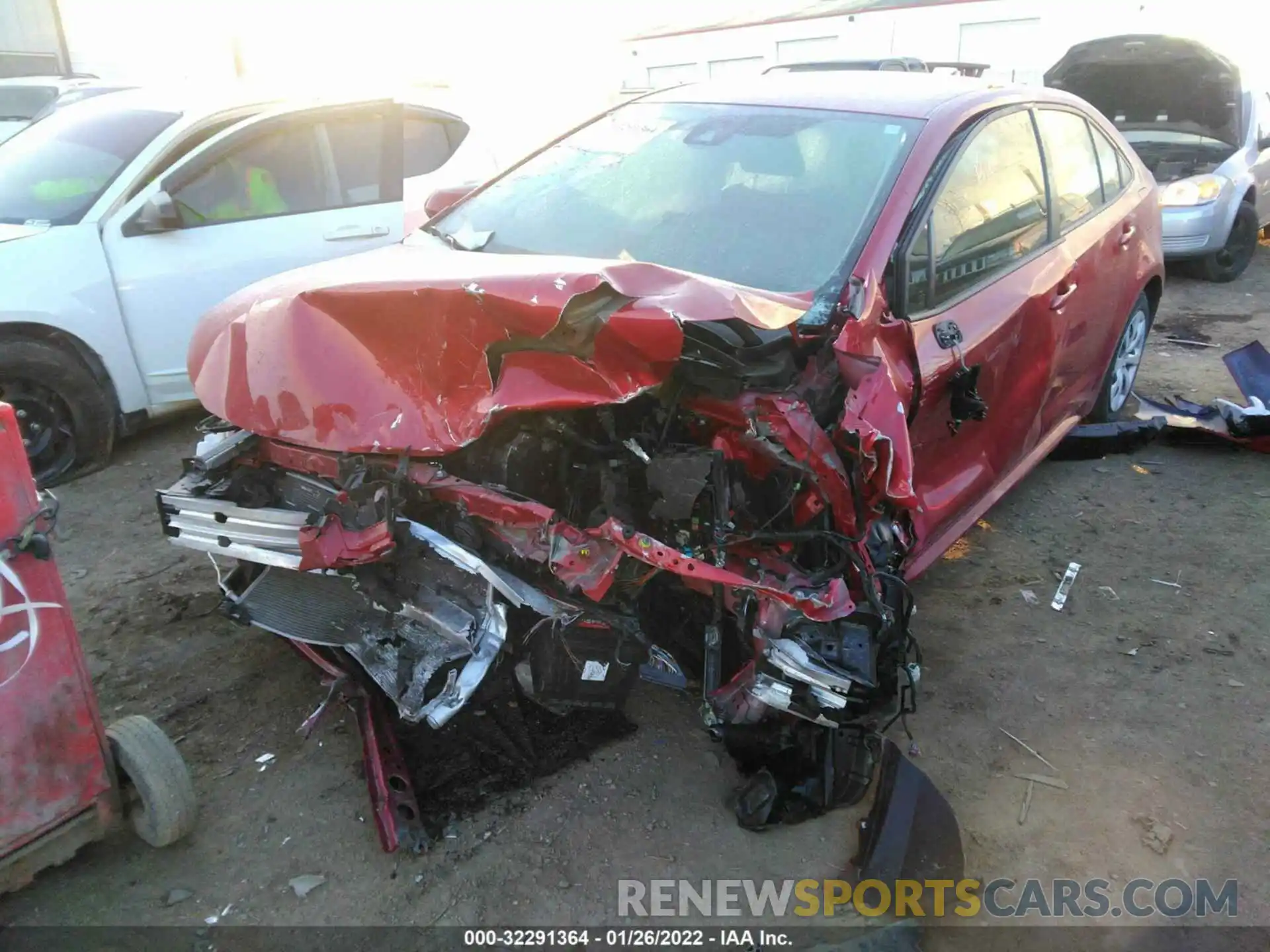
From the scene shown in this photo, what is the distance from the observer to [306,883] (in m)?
2.42

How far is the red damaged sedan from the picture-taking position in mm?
2449

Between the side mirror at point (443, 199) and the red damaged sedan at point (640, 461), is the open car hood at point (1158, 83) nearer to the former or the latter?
the red damaged sedan at point (640, 461)

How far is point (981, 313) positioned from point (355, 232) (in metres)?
3.39

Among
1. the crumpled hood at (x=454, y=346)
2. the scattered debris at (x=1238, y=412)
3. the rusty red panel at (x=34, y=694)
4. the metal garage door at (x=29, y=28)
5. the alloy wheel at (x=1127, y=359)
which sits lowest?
the scattered debris at (x=1238, y=412)

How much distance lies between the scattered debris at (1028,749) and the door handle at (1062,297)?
5.26 ft

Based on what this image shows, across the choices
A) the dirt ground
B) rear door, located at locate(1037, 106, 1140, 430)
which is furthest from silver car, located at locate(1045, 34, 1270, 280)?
the dirt ground

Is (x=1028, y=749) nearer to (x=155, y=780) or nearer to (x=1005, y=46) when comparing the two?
(x=155, y=780)

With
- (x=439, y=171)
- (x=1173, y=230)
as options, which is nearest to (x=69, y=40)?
(x=439, y=171)

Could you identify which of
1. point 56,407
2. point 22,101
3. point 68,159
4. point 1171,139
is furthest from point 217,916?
point 1171,139

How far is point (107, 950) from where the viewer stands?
88.4 inches

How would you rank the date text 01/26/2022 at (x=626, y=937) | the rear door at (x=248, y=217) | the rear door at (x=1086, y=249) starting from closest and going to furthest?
1. the date text 01/26/2022 at (x=626, y=937)
2. the rear door at (x=1086, y=249)
3. the rear door at (x=248, y=217)

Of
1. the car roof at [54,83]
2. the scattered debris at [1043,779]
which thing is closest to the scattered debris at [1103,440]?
the scattered debris at [1043,779]

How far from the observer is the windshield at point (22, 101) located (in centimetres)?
762

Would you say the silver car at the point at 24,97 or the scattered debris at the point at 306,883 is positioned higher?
the silver car at the point at 24,97
